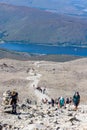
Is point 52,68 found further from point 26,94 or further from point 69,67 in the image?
point 26,94

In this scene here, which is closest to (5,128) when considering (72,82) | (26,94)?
(26,94)

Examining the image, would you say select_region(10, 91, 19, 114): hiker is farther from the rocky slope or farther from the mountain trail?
the mountain trail

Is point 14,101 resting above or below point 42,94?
above

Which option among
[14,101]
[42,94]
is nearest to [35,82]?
[42,94]

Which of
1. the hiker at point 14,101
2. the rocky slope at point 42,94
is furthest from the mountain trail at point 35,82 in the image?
the hiker at point 14,101

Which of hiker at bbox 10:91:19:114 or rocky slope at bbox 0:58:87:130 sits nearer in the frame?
rocky slope at bbox 0:58:87:130

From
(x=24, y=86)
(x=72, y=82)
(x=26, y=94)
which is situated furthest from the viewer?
(x=72, y=82)

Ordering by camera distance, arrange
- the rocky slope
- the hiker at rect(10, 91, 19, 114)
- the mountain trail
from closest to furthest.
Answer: the rocky slope
the hiker at rect(10, 91, 19, 114)
the mountain trail

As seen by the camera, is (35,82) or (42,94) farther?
(35,82)

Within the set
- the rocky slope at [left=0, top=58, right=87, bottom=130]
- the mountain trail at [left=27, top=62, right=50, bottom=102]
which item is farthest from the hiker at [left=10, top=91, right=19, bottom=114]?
the mountain trail at [left=27, top=62, right=50, bottom=102]

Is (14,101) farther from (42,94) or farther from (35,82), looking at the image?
(35,82)

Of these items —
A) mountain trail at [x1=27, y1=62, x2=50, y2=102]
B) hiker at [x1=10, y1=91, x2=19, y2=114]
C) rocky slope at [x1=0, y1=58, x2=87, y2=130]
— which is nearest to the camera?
rocky slope at [x1=0, y1=58, x2=87, y2=130]
